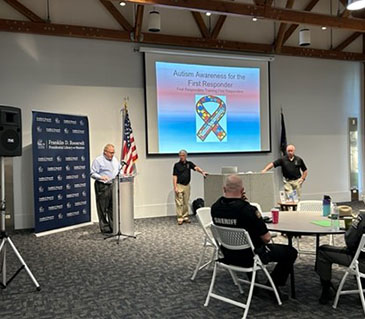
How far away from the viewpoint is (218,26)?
8.73 meters

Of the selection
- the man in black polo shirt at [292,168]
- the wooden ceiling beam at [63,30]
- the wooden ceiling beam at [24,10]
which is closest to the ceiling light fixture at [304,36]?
the man in black polo shirt at [292,168]

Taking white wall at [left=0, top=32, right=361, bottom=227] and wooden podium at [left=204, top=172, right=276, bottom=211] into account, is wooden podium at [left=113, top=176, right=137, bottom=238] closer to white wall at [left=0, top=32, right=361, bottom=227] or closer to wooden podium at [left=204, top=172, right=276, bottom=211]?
wooden podium at [left=204, top=172, right=276, bottom=211]

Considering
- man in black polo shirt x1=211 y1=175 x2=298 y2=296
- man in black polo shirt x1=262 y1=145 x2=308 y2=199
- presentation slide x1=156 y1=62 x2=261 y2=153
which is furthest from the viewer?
presentation slide x1=156 y1=62 x2=261 y2=153

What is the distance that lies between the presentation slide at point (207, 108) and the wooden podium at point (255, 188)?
5.20 ft

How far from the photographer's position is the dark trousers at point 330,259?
130 inches

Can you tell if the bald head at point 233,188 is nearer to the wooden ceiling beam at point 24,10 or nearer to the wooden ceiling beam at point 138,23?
the wooden ceiling beam at point 138,23

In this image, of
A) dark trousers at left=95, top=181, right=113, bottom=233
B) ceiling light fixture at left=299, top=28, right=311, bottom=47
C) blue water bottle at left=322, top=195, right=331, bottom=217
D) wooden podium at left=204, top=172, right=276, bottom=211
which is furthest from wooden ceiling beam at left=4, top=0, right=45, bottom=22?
blue water bottle at left=322, top=195, right=331, bottom=217

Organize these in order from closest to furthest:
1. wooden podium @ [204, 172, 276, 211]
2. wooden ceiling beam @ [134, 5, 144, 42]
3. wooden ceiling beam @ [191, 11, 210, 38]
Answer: wooden podium @ [204, 172, 276, 211] → wooden ceiling beam @ [134, 5, 144, 42] → wooden ceiling beam @ [191, 11, 210, 38]

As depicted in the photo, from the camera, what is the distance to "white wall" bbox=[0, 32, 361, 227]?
7.44 metres

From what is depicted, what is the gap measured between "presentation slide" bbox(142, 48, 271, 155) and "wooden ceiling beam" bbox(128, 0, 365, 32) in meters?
1.85

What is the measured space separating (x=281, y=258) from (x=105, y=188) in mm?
4050

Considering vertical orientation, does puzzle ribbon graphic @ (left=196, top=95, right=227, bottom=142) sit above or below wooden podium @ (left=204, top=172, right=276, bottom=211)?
above

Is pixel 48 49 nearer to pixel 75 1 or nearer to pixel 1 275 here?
pixel 75 1

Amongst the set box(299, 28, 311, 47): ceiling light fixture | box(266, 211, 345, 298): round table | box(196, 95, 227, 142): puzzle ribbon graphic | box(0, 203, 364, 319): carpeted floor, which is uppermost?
box(299, 28, 311, 47): ceiling light fixture
